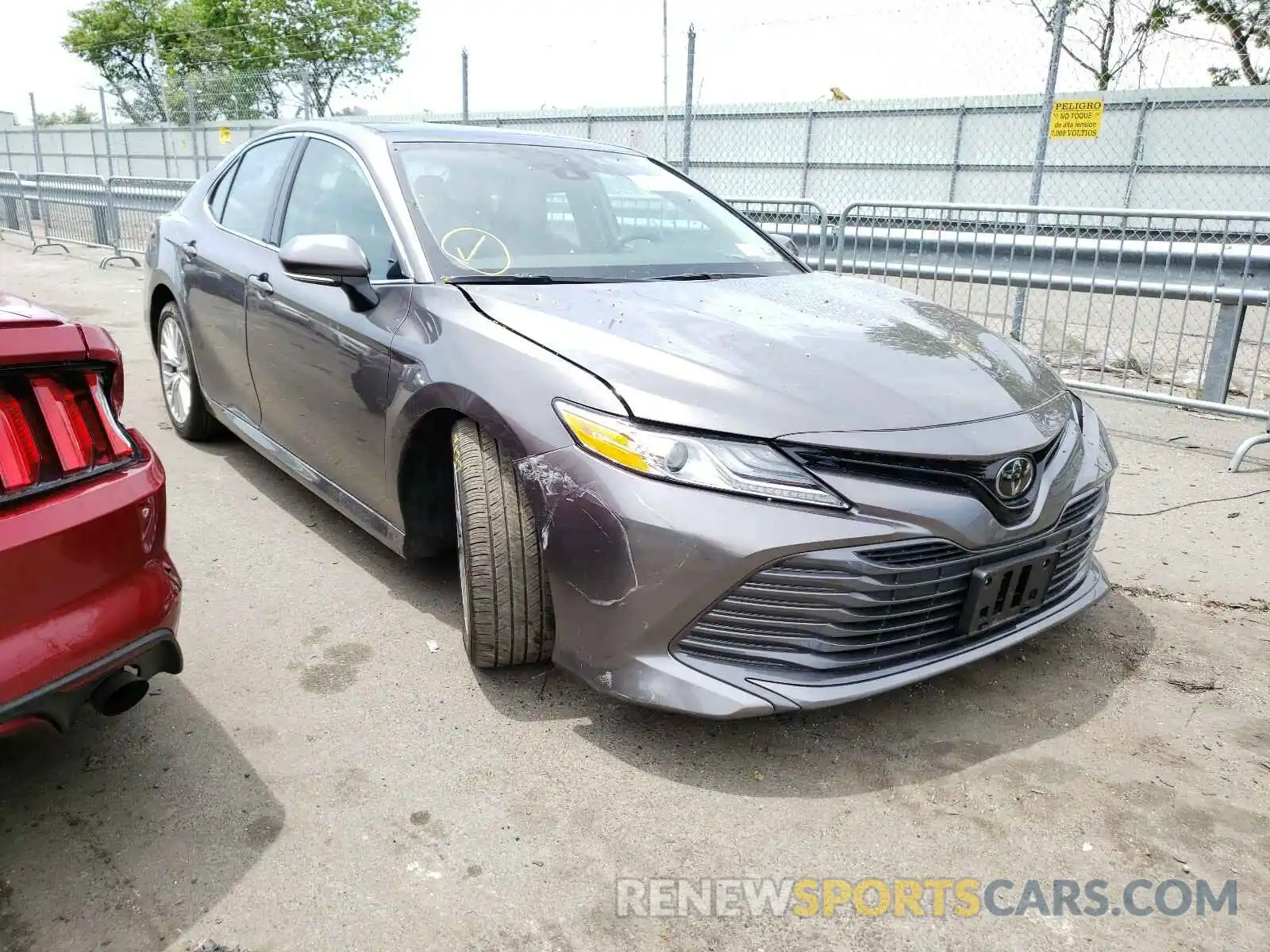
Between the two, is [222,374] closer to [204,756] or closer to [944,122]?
[204,756]

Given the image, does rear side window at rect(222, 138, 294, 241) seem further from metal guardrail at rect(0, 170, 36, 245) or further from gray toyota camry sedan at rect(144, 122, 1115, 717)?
metal guardrail at rect(0, 170, 36, 245)

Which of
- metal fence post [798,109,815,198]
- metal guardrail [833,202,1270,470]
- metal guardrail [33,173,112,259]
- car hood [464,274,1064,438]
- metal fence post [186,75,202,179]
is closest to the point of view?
car hood [464,274,1064,438]

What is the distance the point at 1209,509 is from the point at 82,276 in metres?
11.9

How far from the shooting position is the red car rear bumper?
5.45 feet

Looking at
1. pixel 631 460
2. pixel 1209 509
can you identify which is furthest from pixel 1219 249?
pixel 631 460

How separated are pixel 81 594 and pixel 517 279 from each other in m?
1.50

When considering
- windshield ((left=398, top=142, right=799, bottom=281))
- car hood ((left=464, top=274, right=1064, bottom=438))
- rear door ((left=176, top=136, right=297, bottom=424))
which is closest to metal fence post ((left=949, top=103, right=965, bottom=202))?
windshield ((left=398, top=142, right=799, bottom=281))

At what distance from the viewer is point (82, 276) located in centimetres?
1128

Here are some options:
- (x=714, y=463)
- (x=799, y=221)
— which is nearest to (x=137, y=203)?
(x=799, y=221)

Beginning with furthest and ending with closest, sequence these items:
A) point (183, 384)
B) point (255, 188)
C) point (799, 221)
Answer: point (799, 221) → point (183, 384) → point (255, 188)

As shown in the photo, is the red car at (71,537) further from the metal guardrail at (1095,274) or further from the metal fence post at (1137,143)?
the metal fence post at (1137,143)

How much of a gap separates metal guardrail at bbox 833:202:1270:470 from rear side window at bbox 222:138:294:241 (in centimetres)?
391

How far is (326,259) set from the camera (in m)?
2.73

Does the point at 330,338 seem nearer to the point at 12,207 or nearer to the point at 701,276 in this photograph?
the point at 701,276
